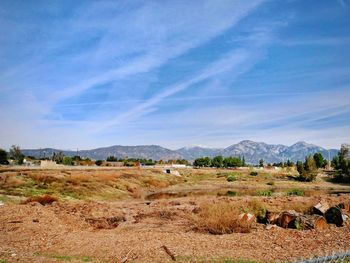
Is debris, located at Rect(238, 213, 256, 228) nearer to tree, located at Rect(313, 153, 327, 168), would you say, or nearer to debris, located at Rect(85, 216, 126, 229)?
debris, located at Rect(85, 216, 126, 229)

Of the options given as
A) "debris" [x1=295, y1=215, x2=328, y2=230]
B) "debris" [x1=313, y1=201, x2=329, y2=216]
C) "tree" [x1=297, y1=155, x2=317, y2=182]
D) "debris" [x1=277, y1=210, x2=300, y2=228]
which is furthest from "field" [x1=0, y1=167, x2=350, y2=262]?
"tree" [x1=297, y1=155, x2=317, y2=182]

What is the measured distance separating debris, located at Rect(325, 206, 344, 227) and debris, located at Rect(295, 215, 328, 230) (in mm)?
1327

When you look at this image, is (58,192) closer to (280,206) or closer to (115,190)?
(115,190)

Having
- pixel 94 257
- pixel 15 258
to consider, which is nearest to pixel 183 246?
pixel 94 257

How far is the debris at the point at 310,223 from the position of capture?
690 inches

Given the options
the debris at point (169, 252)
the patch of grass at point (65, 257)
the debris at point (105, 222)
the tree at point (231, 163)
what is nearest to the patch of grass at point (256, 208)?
the debris at point (105, 222)

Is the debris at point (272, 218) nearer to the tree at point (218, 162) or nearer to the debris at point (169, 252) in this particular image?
the debris at point (169, 252)

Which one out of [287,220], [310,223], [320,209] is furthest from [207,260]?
[320,209]

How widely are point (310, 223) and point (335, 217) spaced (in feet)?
7.88

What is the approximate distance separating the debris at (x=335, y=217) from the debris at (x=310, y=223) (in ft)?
4.35

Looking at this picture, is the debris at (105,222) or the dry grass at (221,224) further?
the debris at (105,222)

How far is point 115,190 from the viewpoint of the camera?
178 ft

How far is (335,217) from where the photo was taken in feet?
62.8

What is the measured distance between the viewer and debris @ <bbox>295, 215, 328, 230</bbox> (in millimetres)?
17520
